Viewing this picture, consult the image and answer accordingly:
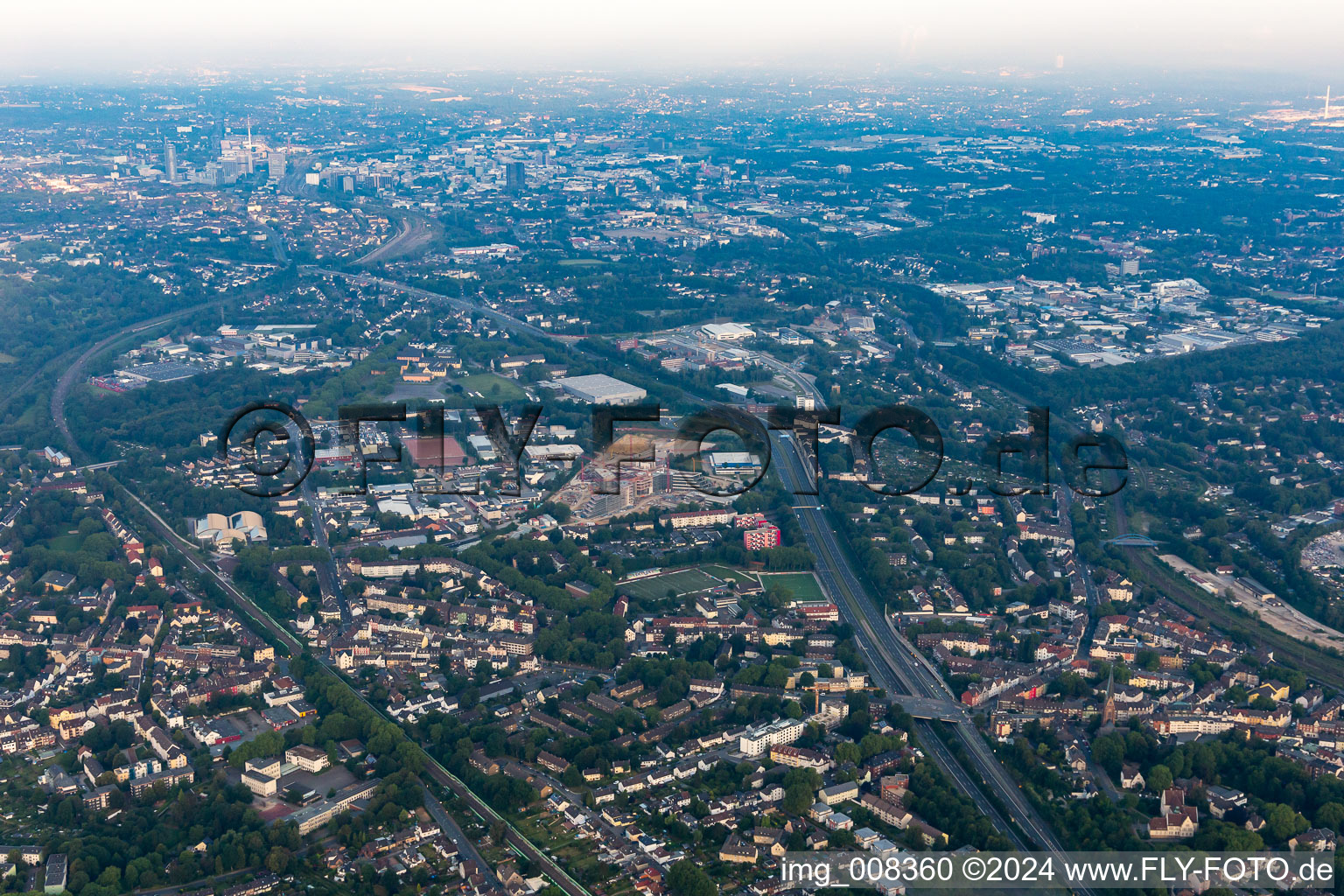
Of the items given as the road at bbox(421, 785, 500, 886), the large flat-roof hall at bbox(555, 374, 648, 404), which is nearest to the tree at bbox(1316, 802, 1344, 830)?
the road at bbox(421, 785, 500, 886)

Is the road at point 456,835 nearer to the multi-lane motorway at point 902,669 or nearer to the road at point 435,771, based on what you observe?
the road at point 435,771

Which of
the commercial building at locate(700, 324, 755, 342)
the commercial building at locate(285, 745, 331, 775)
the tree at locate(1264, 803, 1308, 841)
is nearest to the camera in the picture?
the tree at locate(1264, 803, 1308, 841)

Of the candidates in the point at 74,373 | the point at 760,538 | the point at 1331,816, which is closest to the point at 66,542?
the point at 760,538

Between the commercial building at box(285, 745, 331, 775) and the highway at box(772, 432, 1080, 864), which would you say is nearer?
the highway at box(772, 432, 1080, 864)

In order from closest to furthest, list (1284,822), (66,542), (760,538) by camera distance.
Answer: (1284,822) → (760,538) → (66,542)

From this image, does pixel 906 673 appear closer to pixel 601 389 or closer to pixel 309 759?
pixel 309 759

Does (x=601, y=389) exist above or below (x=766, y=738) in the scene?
above

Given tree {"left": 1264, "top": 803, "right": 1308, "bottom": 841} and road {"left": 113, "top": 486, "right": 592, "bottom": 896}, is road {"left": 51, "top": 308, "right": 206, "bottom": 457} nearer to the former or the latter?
road {"left": 113, "top": 486, "right": 592, "bottom": 896}
